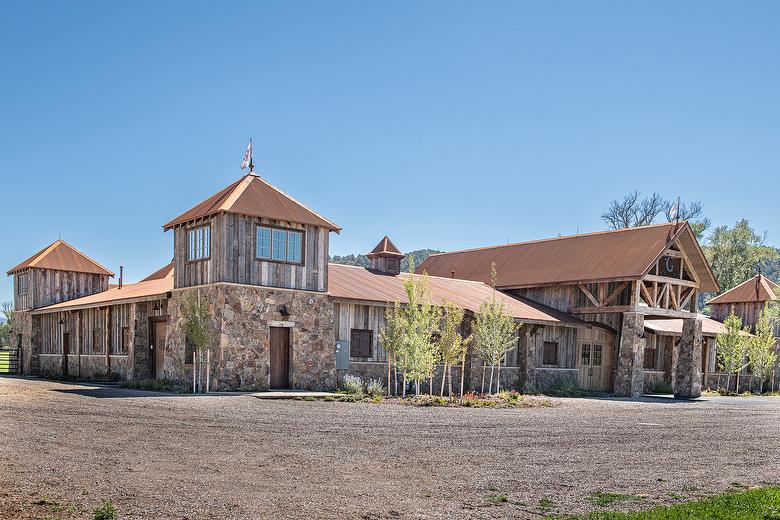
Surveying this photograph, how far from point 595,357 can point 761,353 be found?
12.9 m

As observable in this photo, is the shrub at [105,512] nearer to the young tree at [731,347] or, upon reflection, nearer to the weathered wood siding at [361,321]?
the weathered wood siding at [361,321]

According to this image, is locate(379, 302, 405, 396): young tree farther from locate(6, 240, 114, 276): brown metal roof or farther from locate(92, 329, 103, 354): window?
locate(6, 240, 114, 276): brown metal roof

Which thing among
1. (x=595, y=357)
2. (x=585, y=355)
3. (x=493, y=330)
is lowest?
(x=595, y=357)

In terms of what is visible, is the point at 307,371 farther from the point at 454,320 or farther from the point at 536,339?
the point at 536,339

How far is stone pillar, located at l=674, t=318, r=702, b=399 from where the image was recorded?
33719mm

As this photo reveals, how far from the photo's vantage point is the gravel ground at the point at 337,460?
7.89 metres

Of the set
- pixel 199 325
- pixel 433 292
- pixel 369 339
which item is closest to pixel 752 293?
pixel 433 292

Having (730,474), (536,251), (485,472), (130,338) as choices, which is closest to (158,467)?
(485,472)

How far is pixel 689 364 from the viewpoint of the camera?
33969 millimetres

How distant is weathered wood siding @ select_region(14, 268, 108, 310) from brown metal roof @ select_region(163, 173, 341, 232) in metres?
14.1

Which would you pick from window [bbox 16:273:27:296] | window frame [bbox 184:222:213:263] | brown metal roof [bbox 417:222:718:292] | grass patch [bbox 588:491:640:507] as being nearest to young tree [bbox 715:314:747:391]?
brown metal roof [bbox 417:222:718:292]

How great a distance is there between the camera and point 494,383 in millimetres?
29250

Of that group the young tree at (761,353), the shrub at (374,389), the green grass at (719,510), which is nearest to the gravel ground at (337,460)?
the green grass at (719,510)

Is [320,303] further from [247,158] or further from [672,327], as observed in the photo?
[672,327]
